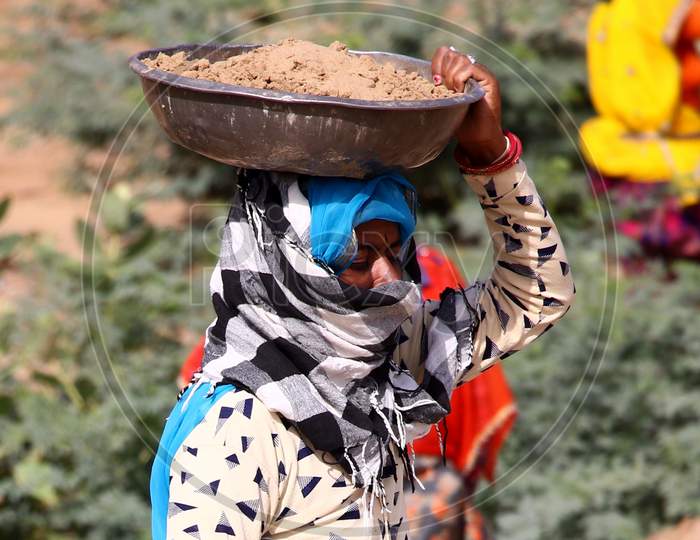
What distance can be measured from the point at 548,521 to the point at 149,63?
8.92ft

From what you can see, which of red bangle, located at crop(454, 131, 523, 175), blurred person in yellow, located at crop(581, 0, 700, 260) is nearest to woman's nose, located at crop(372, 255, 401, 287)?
red bangle, located at crop(454, 131, 523, 175)

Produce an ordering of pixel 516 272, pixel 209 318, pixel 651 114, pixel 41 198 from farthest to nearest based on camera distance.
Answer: pixel 41 198 < pixel 651 114 < pixel 209 318 < pixel 516 272

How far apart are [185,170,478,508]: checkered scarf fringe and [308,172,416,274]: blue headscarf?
2 cm

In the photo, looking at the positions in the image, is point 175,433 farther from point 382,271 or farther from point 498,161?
point 498,161

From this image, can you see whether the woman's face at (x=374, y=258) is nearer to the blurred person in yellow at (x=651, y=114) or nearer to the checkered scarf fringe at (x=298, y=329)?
the checkered scarf fringe at (x=298, y=329)

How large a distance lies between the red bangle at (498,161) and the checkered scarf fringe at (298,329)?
0.23 metres

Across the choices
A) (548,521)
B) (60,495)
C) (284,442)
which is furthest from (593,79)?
(284,442)

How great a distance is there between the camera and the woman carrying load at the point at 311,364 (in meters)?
1.38

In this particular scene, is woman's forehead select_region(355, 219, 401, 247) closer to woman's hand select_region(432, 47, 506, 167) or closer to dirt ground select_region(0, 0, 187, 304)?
woman's hand select_region(432, 47, 506, 167)

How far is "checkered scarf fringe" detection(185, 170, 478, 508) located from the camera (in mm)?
1426

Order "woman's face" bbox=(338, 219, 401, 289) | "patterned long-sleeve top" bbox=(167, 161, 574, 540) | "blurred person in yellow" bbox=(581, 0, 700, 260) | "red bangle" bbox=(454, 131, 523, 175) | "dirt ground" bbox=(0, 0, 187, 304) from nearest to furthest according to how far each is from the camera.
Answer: "patterned long-sleeve top" bbox=(167, 161, 574, 540), "woman's face" bbox=(338, 219, 401, 289), "red bangle" bbox=(454, 131, 523, 175), "blurred person in yellow" bbox=(581, 0, 700, 260), "dirt ground" bbox=(0, 0, 187, 304)

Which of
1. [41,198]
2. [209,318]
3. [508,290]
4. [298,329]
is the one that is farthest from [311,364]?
[41,198]

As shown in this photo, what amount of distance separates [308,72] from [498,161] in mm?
362

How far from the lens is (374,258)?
4.86ft
